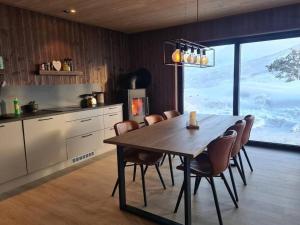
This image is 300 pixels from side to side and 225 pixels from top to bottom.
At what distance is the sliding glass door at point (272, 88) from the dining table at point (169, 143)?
1.88 metres

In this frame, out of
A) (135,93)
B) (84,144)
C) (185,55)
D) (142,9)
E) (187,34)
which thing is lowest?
(84,144)

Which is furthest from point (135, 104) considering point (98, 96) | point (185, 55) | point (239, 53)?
point (185, 55)

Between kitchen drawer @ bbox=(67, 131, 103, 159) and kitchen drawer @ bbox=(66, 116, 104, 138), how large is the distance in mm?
73

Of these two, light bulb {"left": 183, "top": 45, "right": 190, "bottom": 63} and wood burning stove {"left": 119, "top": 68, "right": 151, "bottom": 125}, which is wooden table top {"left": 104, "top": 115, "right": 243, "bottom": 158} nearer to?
light bulb {"left": 183, "top": 45, "right": 190, "bottom": 63}

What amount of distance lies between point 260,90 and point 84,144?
3.37 meters

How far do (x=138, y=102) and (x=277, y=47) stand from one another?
285 cm

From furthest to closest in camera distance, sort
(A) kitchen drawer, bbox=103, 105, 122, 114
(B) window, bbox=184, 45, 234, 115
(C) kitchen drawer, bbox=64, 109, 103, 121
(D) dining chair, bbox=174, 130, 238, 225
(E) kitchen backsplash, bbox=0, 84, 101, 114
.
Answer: (B) window, bbox=184, 45, 234, 115 → (A) kitchen drawer, bbox=103, 105, 122, 114 → (C) kitchen drawer, bbox=64, 109, 103, 121 → (E) kitchen backsplash, bbox=0, 84, 101, 114 → (D) dining chair, bbox=174, 130, 238, 225

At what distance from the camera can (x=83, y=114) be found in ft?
13.0

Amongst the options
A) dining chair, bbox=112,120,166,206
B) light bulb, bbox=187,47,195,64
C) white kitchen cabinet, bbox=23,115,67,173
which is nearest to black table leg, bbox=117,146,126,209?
dining chair, bbox=112,120,166,206

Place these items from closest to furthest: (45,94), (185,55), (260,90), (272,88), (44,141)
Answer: (185,55) → (44,141) → (45,94) → (272,88) → (260,90)

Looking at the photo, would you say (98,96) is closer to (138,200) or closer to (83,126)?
(83,126)

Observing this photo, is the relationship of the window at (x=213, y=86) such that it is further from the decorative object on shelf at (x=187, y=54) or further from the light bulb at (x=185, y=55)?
the light bulb at (x=185, y=55)

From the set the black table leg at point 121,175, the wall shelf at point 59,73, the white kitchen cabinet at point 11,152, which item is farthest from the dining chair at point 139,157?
the wall shelf at point 59,73

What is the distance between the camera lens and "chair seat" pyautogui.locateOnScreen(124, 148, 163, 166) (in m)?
2.62
